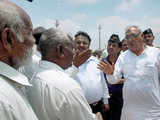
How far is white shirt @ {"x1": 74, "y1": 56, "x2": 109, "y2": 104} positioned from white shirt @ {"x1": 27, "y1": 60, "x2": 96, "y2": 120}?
5.91 ft

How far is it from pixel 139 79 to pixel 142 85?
0.09m

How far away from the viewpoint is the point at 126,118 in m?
3.43

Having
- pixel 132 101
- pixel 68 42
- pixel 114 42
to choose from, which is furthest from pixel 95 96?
pixel 68 42

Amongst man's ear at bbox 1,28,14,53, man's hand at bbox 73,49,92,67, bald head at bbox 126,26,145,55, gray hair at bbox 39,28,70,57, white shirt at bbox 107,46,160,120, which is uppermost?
man's ear at bbox 1,28,14,53

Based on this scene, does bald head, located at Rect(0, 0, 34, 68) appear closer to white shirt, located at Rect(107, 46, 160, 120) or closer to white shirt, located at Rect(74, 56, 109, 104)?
white shirt, located at Rect(74, 56, 109, 104)

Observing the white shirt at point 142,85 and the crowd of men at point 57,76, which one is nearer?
the crowd of men at point 57,76

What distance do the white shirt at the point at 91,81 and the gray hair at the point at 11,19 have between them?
7.42 ft

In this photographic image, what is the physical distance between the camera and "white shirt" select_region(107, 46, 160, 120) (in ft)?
10.3

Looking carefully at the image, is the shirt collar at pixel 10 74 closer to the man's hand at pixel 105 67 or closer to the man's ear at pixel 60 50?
the man's ear at pixel 60 50

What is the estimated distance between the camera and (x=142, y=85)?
317cm

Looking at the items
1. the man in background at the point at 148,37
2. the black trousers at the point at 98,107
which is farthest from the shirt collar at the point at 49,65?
the man in background at the point at 148,37

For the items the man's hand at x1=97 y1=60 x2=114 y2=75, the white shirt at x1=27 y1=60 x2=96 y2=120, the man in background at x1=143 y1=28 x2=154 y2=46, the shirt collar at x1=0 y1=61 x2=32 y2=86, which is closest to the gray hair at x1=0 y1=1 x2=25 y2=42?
the shirt collar at x1=0 y1=61 x2=32 y2=86

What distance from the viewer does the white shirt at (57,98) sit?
140 centimetres

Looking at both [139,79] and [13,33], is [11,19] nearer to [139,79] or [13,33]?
[13,33]
